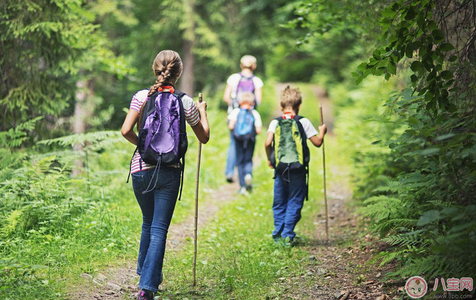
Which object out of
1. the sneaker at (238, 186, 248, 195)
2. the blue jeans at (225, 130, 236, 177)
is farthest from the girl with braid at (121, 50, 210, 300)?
the blue jeans at (225, 130, 236, 177)

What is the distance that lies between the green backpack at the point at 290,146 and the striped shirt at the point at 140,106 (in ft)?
6.80

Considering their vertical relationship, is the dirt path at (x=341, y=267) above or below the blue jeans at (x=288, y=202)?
below

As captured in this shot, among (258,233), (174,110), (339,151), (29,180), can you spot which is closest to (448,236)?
(174,110)

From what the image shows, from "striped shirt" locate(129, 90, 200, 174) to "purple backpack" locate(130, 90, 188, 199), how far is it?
3.2 inches

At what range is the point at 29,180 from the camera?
6.41m

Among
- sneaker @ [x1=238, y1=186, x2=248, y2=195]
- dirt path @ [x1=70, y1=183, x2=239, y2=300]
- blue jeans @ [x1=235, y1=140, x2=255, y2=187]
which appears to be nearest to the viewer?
dirt path @ [x1=70, y1=183, x2=239, y2=300]

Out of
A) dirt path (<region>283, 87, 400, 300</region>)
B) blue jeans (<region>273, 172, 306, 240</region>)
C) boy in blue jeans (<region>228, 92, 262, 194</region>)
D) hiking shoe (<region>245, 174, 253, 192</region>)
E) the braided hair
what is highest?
boy in blue jeans (<region>228, 92, 262, 194</region>)

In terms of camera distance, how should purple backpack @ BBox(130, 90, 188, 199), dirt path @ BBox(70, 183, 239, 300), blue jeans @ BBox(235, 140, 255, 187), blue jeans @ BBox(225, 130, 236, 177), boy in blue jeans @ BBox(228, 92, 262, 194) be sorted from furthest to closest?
1. blue jeans @ BBox(225, 130, 236, 177)
2. blue jeans @ BBox(235, 140, 255, 187)
3. boy in blue jeans @ BBox(228, 92, 262, 194)
4. dirt path @ BBox(70, 183, 239, 300)
5. purple backpack @ BBox(130, 90, 188, 199)

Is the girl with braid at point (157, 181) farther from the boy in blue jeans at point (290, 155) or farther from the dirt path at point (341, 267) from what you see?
the boy in blue jeans at point (290, 155)

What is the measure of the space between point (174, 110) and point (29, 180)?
3076 mm

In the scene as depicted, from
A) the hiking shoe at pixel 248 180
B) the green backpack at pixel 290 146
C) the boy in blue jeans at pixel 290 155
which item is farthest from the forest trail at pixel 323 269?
the hiking shoe at pixel 248 180

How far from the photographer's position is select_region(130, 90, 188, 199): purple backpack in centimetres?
433

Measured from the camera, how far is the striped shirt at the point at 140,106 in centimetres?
445

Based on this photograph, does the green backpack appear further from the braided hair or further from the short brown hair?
the braided hair
